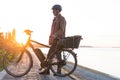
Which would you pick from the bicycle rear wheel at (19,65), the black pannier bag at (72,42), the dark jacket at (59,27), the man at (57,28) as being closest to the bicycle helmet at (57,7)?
the man at (57,28)

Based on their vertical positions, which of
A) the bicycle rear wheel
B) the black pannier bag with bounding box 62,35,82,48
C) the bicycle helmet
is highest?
the bicycle helmet

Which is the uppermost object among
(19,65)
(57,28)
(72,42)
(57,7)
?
(57,7)

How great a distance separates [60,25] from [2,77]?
2.34 m

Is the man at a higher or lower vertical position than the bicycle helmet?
lower

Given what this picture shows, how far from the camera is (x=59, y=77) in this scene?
46.4 feet

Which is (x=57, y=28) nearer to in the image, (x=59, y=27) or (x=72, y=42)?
(x=59, y=27)

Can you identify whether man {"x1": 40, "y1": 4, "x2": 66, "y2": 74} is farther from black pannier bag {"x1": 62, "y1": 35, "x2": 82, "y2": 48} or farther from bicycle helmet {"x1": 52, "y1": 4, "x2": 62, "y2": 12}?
black pannier bag {"x1": 62, "y1": 35, "x2": 82, "y2": 48}

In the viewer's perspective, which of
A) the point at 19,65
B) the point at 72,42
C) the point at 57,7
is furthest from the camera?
the point at 19,65

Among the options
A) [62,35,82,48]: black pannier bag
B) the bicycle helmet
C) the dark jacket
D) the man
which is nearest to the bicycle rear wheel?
the man

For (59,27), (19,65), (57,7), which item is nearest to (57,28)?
(59,27)

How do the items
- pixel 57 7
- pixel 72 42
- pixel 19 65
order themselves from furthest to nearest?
pixel 19 65 → pixel 57 7 → pixel 72 42

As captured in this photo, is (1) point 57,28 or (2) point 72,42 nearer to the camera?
(2) point 72,42

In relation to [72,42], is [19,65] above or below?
below

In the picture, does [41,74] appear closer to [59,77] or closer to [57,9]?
[59,77]
